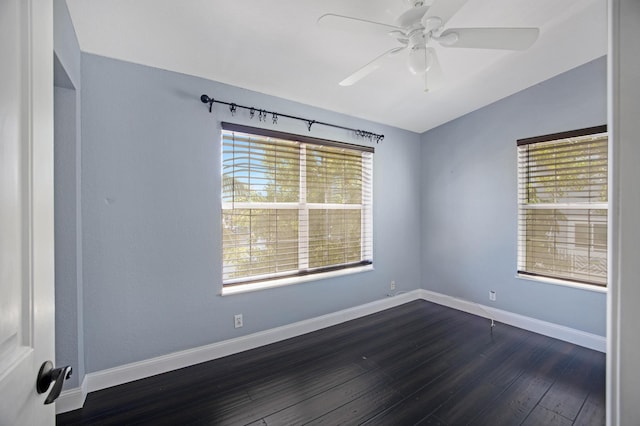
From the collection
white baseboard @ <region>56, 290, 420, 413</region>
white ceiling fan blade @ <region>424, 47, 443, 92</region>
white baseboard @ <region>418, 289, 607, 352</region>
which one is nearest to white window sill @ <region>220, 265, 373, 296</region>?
white baseboard @ <region>56, 290, 420, 413</region>

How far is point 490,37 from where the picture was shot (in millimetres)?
1547

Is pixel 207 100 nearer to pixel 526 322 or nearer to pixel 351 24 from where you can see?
pixel 351 24

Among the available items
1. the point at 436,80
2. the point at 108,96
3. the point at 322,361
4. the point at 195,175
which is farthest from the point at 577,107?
the point at 108,96

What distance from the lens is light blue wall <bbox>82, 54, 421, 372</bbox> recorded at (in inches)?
76.9

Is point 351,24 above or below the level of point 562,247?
above

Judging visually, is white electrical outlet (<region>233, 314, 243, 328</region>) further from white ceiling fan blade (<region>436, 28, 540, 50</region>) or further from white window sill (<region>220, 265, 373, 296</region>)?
white ceiling fan blade (<region>436, 28, 540, 50</region>)

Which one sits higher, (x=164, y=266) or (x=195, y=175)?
(x=195, y=175)

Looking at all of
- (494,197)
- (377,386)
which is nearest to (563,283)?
(494,197)

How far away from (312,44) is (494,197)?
106 inches

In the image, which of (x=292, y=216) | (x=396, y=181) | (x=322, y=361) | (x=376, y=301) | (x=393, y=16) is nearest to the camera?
(x=393, y=16)

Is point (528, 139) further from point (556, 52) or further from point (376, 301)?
point (376, 301)

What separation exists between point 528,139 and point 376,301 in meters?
2.53

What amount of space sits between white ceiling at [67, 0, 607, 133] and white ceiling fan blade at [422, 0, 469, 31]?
40cm
